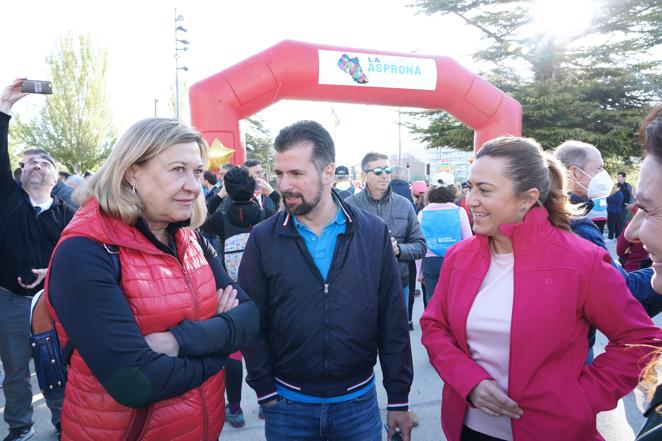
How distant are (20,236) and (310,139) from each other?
8.14ft

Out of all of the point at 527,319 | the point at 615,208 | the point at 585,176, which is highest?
the point at 585,176

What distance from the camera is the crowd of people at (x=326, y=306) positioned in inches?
56.6

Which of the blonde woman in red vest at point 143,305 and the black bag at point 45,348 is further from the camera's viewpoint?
the black bag at point 45,348

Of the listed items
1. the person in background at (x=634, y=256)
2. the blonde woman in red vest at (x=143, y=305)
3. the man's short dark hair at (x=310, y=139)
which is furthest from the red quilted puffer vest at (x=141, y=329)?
the person in background at (x=634, y=256)

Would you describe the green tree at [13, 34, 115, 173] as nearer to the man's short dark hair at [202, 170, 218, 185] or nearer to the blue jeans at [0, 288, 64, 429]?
the man's short dark hair at [202, 170, 218, 185]

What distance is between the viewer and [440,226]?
15.5ft

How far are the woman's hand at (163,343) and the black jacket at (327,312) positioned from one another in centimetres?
58

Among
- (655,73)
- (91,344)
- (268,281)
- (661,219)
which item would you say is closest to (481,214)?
(661,219)

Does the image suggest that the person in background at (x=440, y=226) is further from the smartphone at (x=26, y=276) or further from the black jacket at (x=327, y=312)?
the smartphone at (x=26, y=276)

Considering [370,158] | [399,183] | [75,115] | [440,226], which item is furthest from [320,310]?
[75,115]

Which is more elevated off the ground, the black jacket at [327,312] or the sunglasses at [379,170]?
the sunglasses at [379,170]

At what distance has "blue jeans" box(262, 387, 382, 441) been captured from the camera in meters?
1.99

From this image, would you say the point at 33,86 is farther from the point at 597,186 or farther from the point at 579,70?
the point at 579,70

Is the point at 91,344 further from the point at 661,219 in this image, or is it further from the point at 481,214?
the point at 661,219
